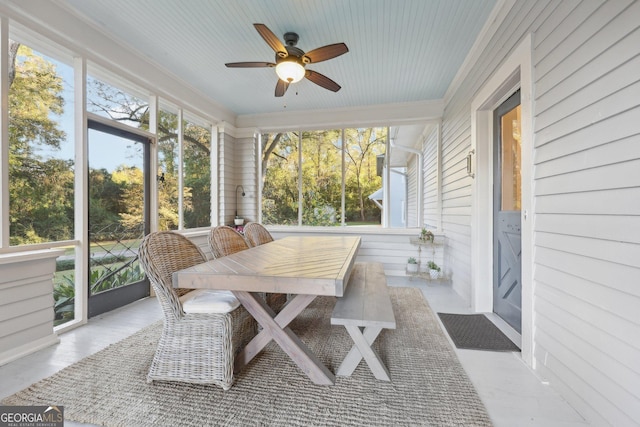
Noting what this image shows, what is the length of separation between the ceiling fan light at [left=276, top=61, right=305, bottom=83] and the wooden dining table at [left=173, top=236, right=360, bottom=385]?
5.93 ft

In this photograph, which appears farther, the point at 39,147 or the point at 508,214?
the point at 508,214

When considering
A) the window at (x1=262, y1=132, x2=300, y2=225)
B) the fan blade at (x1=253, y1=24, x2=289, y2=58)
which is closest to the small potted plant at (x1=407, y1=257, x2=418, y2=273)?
the window at (x1=262, y1=132, x2=300, y2=225)

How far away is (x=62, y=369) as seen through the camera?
5.97 ft

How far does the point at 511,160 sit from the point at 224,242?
2.86 metres

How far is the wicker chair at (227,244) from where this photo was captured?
235 centimetres

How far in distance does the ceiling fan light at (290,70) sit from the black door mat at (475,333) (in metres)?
2.82

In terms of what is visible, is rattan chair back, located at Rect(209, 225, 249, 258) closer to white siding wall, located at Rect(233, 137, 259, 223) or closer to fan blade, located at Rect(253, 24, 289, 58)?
fan blade, located at Rect(253, 24, 289, 58)

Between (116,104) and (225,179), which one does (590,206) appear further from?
(225,179)

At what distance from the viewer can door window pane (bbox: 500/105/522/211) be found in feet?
8.16

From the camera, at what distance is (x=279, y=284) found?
145 cm

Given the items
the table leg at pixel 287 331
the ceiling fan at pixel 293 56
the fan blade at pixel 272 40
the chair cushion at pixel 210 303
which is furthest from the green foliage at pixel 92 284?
the fan blade at pixel 272 40

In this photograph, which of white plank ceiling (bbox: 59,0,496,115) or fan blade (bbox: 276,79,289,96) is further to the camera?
fan blade (bbox: 276,79,289,96)

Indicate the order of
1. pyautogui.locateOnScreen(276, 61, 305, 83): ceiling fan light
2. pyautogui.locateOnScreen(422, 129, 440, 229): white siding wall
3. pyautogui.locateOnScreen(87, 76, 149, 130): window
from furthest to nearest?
pyautogui.locateOnScreen(422, 129, 440, 229): white siding wall, pyautogui.locateOnScreen(87, 76, 149, 130): window, pyautogui.locateOnScreen(276, 61, 305, 83): ceiling fan light

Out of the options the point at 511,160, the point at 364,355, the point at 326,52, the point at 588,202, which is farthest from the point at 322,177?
the point at 588,202
